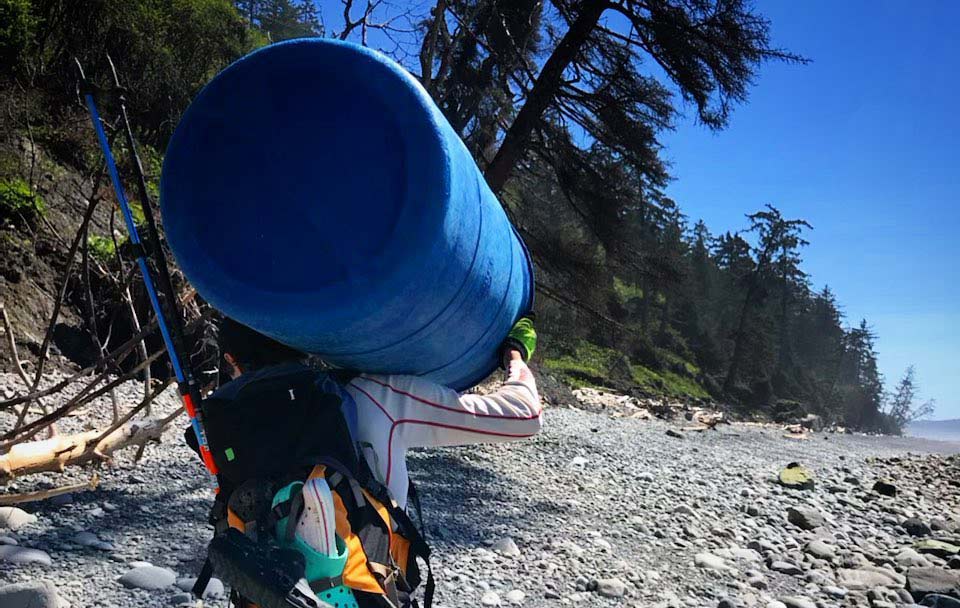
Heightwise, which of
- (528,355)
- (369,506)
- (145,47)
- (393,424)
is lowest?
Result: (369,506)

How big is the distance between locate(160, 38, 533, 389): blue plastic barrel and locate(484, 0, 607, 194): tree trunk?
18.4ft

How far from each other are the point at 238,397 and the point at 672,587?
159 inches

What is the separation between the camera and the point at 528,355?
7.16 feet

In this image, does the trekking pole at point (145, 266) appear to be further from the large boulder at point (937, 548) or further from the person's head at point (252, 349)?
the large boulder at point (937, 548)

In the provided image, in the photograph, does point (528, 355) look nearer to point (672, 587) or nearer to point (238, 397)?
point (238, 397)

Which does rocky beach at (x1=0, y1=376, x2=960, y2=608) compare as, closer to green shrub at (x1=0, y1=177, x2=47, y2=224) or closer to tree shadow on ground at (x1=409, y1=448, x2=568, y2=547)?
tree shadow on ground at (x1=409, y1=448, x2=568, y2=547)

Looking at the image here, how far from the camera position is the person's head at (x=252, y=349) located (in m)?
1.81

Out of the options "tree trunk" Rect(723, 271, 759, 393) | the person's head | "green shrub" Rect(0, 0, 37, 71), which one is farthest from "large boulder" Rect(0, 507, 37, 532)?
"tree trunk" Rect(723, 271, 759, 393)

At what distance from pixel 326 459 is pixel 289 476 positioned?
97 millimetres

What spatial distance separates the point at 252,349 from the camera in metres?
1.81

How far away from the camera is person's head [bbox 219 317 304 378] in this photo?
1812 millimetres

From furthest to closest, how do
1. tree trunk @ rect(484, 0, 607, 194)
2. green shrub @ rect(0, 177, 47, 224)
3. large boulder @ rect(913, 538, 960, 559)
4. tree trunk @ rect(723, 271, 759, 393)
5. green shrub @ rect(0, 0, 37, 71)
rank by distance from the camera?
tree trunk @ rect(723, 271, 759, 393) → green shrub @ rect(0, 0, 37, 71) → green shrub @ rect(0, 177, 47, 224) → tree trunk @ rect(484, 0, 607, 194) → large boulder @ rect(913, 538, 960, 559)

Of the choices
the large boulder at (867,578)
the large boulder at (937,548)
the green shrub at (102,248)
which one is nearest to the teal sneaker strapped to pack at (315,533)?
the large boulder at (867,578)

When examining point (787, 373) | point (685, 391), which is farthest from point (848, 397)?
point (685, 391)
